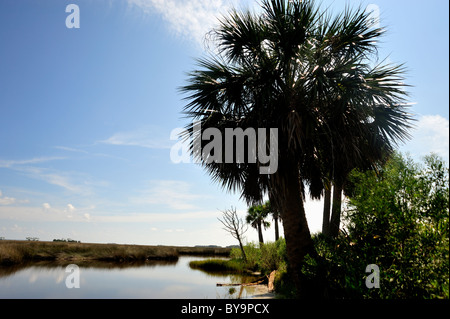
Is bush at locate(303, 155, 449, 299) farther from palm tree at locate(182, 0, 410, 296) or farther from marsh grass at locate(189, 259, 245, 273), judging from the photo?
marsh grass at locate(189, 259, 245, 273)

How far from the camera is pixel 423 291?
3314mm

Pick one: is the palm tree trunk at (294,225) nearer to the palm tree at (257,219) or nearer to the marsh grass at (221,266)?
the marsh grass at (221,266)

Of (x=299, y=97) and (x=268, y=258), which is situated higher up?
(x=299, y=97)

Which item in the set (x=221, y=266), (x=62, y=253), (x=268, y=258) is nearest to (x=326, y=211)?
(x=268, y=258)

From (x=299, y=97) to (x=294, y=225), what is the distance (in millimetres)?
3160

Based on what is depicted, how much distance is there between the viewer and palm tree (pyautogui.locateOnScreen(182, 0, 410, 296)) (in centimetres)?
643

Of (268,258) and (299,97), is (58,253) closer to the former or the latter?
(268,258)

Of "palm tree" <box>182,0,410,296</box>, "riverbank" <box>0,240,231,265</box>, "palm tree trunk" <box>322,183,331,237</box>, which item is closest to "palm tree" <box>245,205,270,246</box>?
"riverbank" <box>0,240,231,265</box>

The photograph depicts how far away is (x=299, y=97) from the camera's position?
662 centimetres

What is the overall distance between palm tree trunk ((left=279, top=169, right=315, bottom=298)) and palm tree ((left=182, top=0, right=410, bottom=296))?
24mm

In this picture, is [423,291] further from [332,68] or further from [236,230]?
[236,230]

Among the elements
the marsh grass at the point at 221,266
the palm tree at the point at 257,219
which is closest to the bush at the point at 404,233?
the marsh grass at the point at 221,266

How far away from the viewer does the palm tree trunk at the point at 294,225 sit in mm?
6504
